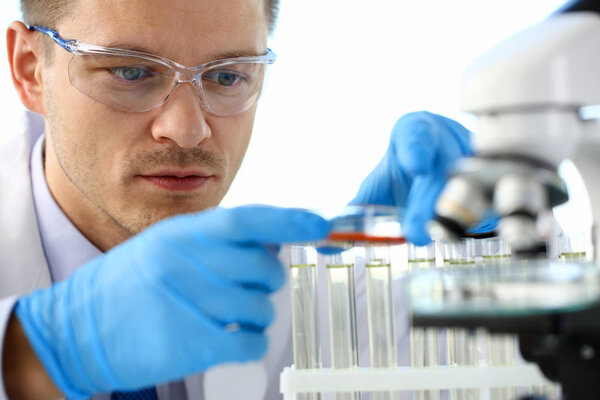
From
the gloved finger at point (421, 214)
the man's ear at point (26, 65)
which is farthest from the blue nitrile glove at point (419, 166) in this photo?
the man's ear at point (26, 65)

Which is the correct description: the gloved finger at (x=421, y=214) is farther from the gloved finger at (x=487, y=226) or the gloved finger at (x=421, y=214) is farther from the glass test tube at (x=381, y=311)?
the gloved finger at (x=487, y=226)

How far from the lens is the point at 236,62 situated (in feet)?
7.34

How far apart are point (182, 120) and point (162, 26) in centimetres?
30

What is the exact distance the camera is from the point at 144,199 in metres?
2.22

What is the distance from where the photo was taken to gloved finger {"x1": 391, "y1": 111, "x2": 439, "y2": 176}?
145 centimetres

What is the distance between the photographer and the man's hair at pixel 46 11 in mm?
2182

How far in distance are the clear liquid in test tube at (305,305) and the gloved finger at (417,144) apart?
338mm

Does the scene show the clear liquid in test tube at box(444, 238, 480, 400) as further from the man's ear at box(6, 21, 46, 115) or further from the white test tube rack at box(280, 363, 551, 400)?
the man's ear at box(6, 21, 46, 115)

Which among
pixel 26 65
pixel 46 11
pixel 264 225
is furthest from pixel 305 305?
pixel 26 65

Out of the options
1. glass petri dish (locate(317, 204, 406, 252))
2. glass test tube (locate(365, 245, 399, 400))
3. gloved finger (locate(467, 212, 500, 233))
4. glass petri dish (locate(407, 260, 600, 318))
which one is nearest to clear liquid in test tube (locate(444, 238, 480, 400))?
glass test tube (locate(365, 245, 399, 400))

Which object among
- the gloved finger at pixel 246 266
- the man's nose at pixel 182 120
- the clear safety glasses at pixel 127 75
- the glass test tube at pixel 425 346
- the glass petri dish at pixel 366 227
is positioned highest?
the clear safety glasses at pixel 127 75

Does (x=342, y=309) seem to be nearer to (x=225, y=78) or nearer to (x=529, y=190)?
(x=529, y=190)

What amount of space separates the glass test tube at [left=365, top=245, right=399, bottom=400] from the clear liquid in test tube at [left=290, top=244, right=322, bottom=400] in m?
0.14

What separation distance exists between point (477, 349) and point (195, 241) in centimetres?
78
